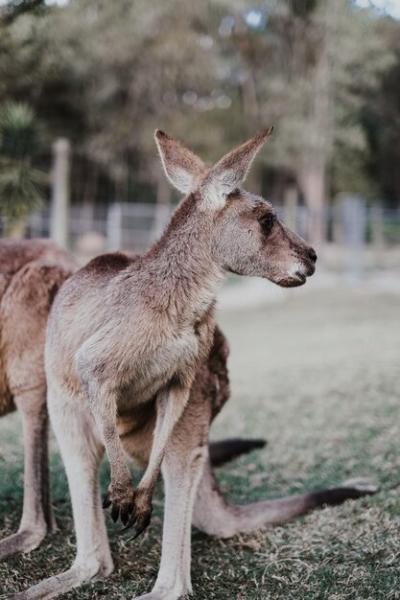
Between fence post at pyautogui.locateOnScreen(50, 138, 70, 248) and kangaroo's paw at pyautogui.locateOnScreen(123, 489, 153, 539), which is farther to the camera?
fence post at pyautogui.locateOnScreen(50, 138, 70, 248)

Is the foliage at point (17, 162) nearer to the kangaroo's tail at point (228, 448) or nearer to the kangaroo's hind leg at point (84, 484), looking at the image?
the kangaroo's tail at point (228, 448)

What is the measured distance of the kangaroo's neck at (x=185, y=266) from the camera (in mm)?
2592

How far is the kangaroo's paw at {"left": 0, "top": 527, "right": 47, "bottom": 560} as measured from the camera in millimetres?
2867

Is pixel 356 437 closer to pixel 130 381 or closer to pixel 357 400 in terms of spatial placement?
pixel 357 400

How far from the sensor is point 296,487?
12.9 feet

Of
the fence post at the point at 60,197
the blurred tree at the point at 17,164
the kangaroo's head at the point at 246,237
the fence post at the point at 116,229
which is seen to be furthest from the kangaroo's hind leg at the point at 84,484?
the fence post at the point at 116,229

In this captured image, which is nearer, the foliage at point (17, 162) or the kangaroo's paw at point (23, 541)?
the kangaroo's paw at point (23, 541)

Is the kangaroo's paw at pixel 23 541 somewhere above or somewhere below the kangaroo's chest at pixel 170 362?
below

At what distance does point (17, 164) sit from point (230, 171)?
9.63ft

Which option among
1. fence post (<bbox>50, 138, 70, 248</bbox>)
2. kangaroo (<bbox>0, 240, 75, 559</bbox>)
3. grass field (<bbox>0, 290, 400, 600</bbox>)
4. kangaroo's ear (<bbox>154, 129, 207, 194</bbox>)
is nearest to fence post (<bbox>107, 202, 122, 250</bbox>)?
fence post (<bbox>50, 138, 70, 248</bbox>)

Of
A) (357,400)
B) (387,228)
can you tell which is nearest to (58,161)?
(357,400)

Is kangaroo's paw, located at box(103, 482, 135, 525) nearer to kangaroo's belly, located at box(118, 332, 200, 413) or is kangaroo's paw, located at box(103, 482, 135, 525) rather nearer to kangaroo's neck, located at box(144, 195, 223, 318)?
kangaroo's belly, located at box(118, 332, 200, 413)

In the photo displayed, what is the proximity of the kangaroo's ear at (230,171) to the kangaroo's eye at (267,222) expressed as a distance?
0.48ft

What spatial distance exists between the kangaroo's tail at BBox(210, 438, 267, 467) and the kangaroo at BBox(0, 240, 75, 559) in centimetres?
94
